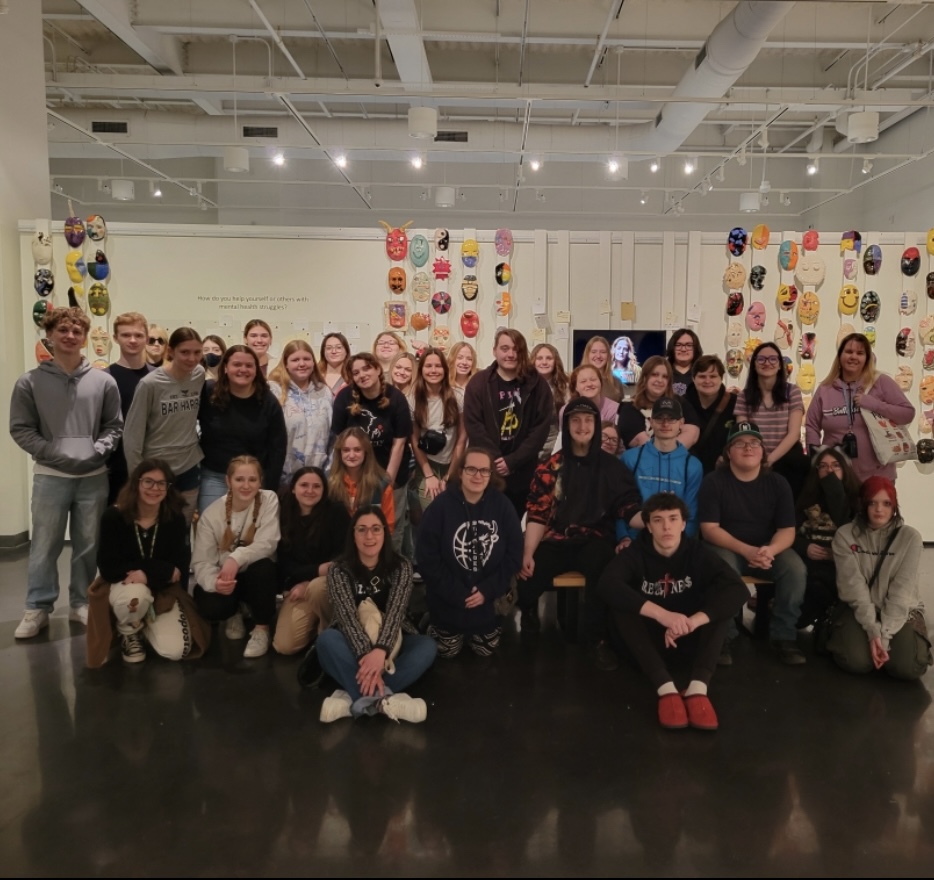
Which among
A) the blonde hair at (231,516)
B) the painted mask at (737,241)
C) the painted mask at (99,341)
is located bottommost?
the blonde hair at (231,516)

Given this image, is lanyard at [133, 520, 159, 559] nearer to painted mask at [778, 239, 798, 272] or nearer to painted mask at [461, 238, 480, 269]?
painted mask at [461, 238, 480, 269]

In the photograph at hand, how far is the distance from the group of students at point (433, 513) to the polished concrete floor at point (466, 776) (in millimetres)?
182

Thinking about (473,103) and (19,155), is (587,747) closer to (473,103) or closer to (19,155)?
(19,155)

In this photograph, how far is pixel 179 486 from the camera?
376 cm

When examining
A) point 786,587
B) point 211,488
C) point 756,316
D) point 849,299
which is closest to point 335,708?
point 211,488

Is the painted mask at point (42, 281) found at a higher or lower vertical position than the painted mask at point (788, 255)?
lower

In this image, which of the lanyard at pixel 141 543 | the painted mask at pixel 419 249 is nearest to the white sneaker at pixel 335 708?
the lanyard at pixel 141 543

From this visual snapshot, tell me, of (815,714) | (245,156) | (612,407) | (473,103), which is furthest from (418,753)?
(473,103)

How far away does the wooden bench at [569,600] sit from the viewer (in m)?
3.55

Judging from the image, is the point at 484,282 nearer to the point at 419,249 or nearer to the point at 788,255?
the point at 419,249

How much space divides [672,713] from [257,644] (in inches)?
76.2

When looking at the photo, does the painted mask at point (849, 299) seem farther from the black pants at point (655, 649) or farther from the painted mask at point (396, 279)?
the black pants at point (655, 649)

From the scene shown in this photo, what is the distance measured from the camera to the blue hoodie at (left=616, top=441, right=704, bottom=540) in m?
3.59

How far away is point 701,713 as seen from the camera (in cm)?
280
